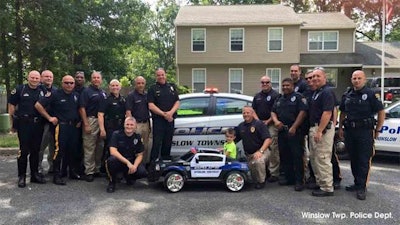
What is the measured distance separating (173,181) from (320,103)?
7.75ft

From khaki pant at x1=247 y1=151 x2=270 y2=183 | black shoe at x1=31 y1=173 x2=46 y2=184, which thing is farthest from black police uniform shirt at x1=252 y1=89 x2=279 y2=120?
black shoe at x1=31 y1=173 x2=46 y2=184

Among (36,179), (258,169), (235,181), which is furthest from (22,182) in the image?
(258,169)

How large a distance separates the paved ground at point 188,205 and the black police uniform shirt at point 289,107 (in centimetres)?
105

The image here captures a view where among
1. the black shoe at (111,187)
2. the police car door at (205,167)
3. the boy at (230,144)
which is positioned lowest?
the black shoe at (111,187)

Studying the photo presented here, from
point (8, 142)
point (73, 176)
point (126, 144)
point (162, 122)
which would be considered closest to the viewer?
point (126, 144)

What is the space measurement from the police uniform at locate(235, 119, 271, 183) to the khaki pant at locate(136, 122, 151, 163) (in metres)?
1.53

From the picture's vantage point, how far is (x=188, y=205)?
528 centimetres

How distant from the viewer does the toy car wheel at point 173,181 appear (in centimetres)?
590

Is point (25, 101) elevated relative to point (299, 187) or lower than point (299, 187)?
elevated

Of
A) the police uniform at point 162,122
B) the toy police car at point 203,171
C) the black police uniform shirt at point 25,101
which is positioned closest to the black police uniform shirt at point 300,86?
the toy police car at point 203,171

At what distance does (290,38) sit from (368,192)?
18.3 metres

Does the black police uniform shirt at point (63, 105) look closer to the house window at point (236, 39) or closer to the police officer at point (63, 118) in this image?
the police officer at point (63, 118)

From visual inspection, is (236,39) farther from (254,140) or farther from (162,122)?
(254,140)

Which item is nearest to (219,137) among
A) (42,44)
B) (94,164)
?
(94,164)
